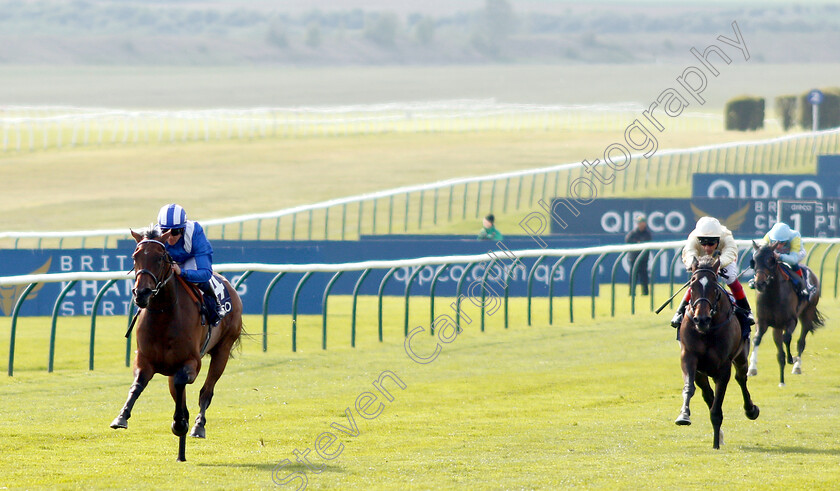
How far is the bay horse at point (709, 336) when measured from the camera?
939 centimetres

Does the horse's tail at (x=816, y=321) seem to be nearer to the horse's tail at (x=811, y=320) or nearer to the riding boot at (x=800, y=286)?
the horse's tail at (x=811, y=320)

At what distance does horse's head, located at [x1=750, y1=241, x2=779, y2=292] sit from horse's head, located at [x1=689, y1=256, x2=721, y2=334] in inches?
150

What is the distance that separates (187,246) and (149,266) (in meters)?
0.70

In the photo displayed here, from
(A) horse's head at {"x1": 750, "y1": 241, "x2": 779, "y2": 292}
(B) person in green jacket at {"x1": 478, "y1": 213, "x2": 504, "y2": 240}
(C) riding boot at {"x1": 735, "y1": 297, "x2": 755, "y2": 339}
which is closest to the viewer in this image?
(C) riding boot at {"x1": 735, "y1": 297, "x2": 755, "y2": 339}

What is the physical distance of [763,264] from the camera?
13125 millimetres

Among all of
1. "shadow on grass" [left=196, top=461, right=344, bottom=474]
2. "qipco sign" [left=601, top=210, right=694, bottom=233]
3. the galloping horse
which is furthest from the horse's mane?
"qipco sign" [left=601, top=210, right=694, bottom=233]

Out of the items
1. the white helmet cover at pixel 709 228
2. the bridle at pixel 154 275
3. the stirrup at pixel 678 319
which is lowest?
the stirrup at pixel 678 319

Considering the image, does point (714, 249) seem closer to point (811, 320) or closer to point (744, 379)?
point (744, 379)

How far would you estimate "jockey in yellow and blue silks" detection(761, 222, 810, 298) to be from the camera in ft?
43.7

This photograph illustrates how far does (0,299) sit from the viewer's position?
1642 centimetres

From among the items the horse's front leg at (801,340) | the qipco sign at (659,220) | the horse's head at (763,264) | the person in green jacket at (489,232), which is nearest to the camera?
the horse's head at (763,264)

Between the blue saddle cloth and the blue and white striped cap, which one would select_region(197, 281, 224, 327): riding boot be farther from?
the blue and white striped cap

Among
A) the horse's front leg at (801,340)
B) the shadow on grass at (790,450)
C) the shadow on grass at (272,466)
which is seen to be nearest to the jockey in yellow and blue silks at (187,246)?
the shadow on grass at (272,466)

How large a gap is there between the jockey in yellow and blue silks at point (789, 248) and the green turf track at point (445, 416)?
3.12 ft
